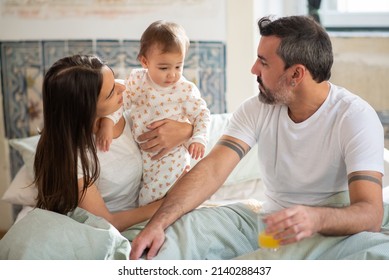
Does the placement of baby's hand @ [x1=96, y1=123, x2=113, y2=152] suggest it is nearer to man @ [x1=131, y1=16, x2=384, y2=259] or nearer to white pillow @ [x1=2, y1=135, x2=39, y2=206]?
man @ [x1=131, y1=16, x2=384, y2=259]

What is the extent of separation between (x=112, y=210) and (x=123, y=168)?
14 cm

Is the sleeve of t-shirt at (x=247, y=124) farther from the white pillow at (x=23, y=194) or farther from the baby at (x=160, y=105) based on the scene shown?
the white pillow at (x=23, y=194)

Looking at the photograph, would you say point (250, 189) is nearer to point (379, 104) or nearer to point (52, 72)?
point (379, 104)

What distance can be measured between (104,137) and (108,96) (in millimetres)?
126

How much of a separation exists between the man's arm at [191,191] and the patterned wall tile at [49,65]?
2.28 feet

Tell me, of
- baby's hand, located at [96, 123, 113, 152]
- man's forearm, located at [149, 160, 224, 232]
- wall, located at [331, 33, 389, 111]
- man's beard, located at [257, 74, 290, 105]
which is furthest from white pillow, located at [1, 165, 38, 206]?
wall, located at [331, 33, 389, 111]

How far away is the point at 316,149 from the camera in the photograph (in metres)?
1.80

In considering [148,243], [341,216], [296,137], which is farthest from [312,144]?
[148,243]

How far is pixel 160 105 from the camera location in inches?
77.4

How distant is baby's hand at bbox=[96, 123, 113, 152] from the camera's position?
1864 millimetres

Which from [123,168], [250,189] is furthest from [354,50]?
[123,168]

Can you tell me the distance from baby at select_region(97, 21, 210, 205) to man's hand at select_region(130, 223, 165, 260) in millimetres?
318

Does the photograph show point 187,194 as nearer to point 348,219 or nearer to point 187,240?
point 187,240

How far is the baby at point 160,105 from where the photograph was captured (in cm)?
188
